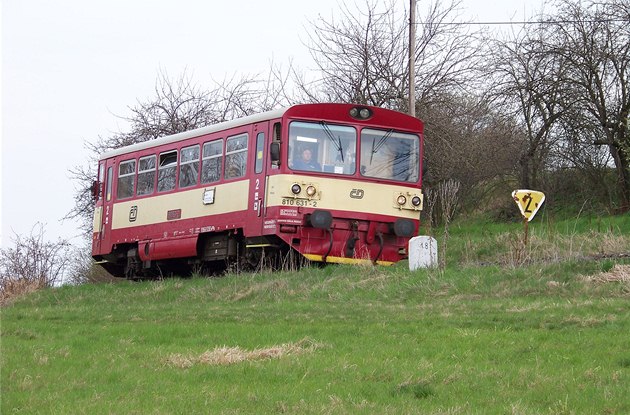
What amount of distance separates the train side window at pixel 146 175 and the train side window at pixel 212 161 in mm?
2325

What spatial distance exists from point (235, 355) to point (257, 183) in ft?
33.8

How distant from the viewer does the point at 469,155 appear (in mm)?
32469

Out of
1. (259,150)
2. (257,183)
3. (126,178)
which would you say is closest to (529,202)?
(257,183)

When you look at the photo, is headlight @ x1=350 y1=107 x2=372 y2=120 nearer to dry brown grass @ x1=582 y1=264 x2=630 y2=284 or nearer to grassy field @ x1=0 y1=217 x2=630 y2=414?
grassy field @ x1=0 y1=217 x2=630 y2=414

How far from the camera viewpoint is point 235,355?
36.0 ft

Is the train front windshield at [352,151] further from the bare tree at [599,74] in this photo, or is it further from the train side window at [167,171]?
the bare tree at [599,74]

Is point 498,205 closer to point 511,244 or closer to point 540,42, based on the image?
point 540,42

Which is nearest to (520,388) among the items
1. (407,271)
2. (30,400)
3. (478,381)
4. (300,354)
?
(478,381)

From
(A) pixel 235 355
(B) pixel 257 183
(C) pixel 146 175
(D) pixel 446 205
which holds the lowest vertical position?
(A) pixel 235 355

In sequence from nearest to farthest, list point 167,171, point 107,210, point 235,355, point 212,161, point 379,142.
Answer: point 235,355, point 379,142, point 212,161, point 167,171, point 107,210

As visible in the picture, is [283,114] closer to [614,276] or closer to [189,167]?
[189,167]

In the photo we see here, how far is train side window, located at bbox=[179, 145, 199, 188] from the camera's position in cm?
2338

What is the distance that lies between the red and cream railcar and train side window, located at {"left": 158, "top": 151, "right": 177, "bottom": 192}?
24cm

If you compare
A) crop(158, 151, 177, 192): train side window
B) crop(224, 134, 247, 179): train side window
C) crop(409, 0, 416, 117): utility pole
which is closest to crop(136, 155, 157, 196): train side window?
crop(158, 151, 177, 192): train side window
